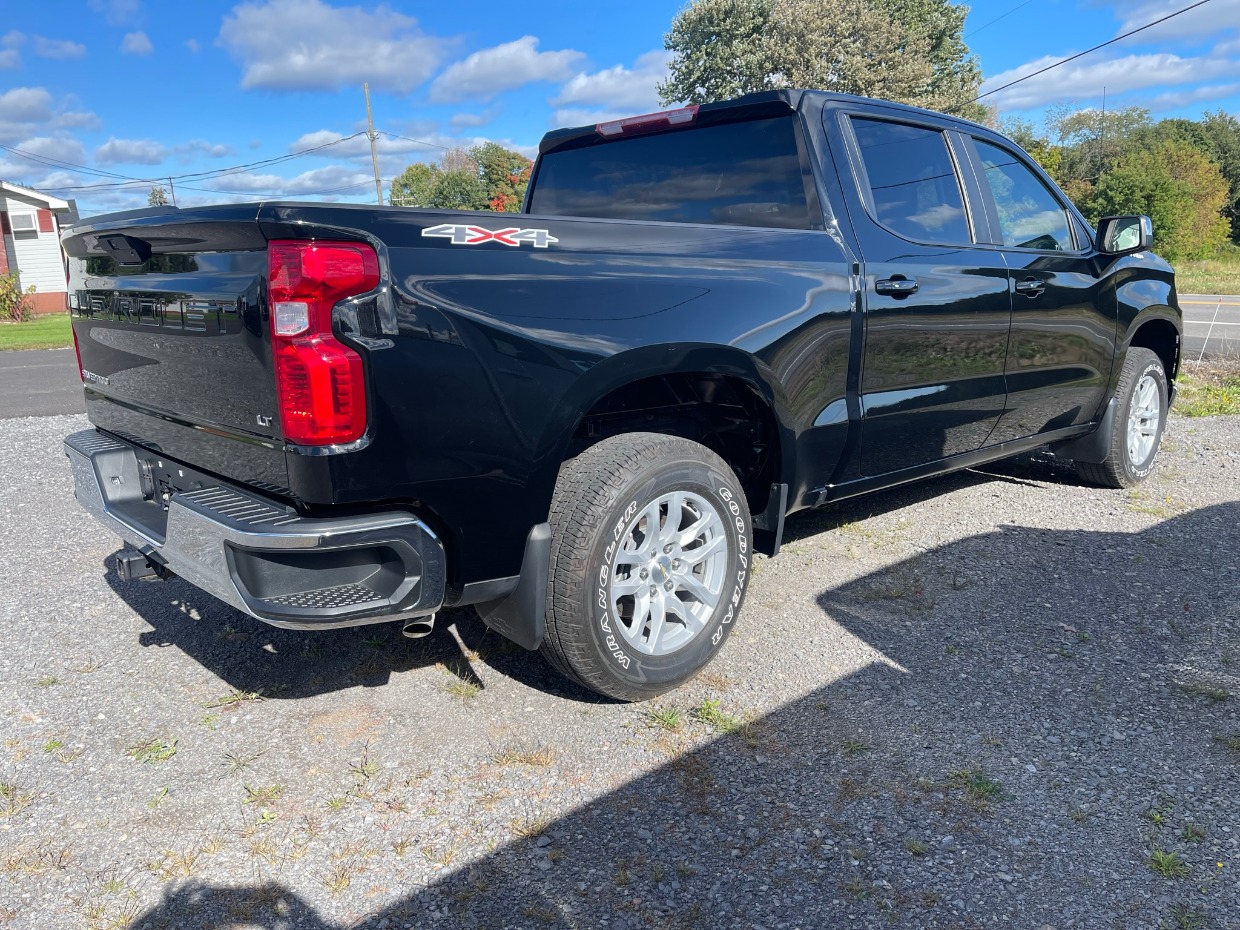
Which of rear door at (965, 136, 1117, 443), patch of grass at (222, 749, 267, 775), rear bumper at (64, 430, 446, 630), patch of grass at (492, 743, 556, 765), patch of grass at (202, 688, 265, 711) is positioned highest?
rear door at (965, 136, 1117, 443)

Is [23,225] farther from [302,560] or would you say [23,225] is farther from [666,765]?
[666,765]

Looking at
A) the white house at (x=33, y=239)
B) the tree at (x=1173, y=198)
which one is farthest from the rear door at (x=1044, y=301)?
the white house at (x=33, y=239)

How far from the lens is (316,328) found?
221 centimetres

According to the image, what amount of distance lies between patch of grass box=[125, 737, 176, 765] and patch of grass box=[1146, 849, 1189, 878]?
8.81 ft

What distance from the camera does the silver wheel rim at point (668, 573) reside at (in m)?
2.90

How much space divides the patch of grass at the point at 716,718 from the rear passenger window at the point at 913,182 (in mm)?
2029

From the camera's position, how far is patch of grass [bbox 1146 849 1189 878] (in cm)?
217

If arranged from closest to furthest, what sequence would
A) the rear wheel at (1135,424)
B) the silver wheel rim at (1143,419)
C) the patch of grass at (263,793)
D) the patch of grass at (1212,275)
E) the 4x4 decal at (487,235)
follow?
the 4x4 decal at (487,235) → the patch of grass at (263,793) → the rear wheel at (1135,424) → the silver wheel rim at (1143,419) → the patch of grass at (1212,275)

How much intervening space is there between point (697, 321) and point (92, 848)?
2.20m

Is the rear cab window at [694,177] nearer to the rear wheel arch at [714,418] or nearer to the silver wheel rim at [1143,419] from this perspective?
the rear wheel arch at [714,418]

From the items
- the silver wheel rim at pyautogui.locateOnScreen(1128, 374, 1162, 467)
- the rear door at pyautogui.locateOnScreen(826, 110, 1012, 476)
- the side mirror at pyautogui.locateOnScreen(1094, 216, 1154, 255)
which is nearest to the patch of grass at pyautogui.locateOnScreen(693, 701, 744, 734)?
the rear door at pyautogui.locateOnScreen(826, 110, 1012, 476)

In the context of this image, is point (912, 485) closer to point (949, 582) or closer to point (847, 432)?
point (949, 582)

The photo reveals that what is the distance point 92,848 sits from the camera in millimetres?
2326

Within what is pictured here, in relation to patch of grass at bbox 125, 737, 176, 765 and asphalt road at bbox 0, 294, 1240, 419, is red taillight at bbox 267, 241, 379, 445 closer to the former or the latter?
patch of grass at bbox 125, 737, 176, 765
